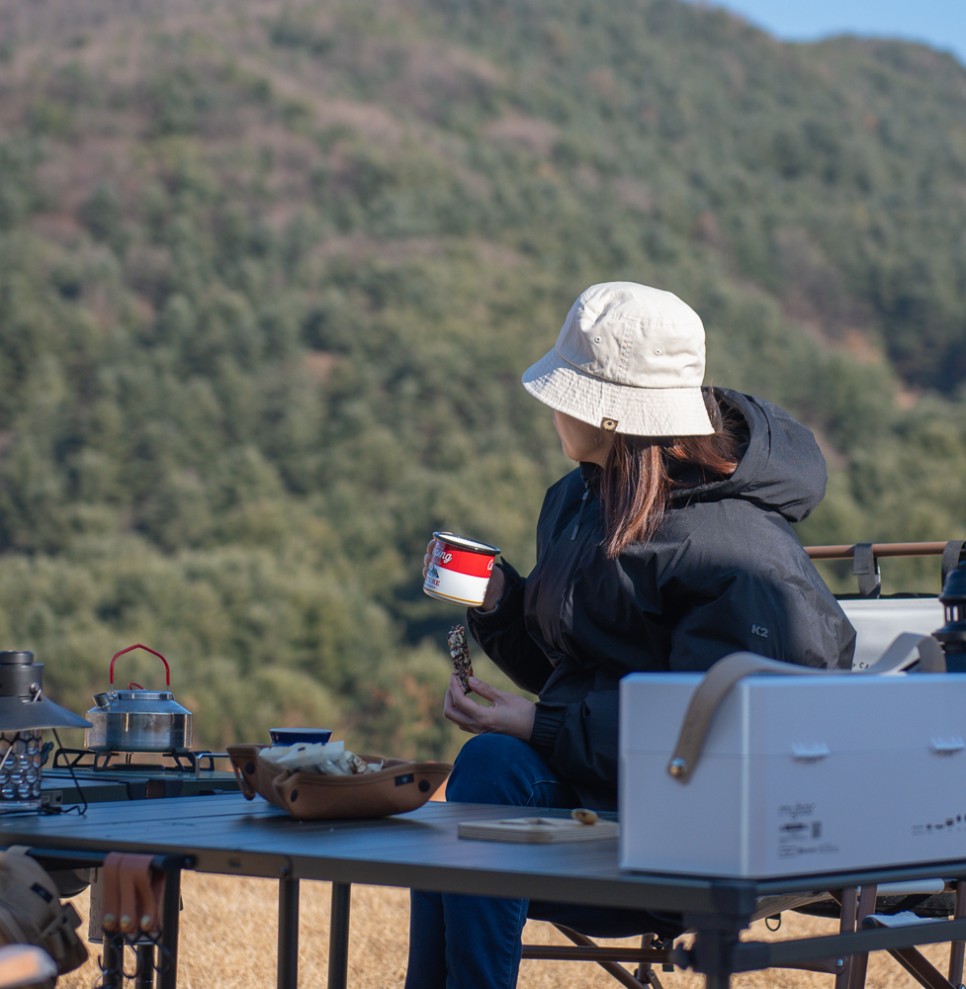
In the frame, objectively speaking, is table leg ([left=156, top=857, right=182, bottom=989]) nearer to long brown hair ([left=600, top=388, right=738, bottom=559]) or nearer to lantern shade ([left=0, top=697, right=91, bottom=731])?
lantern shade ([left=0, top=697, right=91, bottom=731])

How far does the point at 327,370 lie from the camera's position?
2405 cm

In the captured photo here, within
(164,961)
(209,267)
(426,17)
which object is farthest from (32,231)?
(164,961)

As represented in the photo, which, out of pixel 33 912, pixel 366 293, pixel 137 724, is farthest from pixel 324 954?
pixel 366 293

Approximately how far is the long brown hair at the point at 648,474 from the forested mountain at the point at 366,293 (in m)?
12.3

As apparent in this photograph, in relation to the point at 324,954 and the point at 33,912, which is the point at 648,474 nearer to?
the point at 33,912

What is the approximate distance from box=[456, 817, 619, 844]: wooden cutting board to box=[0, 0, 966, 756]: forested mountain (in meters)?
12.8

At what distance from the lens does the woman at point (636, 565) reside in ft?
Answer: 6.24

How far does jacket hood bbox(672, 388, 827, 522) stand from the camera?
6.81ft

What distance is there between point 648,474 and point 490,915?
64 centimetres

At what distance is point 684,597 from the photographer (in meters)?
2.01

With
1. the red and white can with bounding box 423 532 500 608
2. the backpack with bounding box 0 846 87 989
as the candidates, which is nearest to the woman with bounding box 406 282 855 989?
the red and white can with bounding box 423 532 500 608

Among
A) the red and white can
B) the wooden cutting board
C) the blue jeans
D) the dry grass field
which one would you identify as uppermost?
the red and white can

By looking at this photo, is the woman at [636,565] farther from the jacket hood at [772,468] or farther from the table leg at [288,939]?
the table leg at [288,939]

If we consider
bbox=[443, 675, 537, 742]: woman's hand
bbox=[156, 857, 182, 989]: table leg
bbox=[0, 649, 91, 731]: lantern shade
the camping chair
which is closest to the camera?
bbox=[156, 857, 182, 989]: table leg
